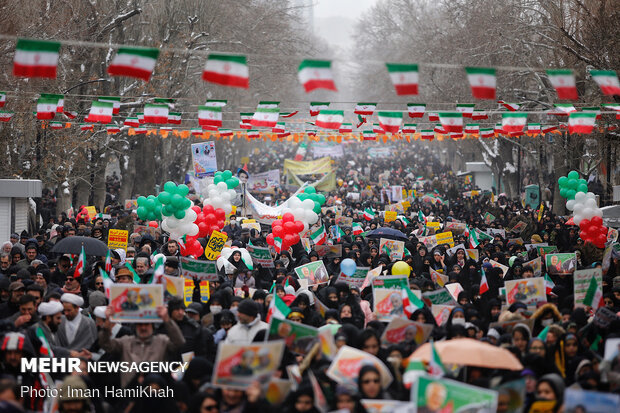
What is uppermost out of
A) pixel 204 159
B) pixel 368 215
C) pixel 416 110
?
pixel 416 110

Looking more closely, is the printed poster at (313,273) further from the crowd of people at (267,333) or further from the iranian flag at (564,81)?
the iranian flag at (564,81)

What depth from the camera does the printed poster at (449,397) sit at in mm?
6203

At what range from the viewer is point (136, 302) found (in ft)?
27.9

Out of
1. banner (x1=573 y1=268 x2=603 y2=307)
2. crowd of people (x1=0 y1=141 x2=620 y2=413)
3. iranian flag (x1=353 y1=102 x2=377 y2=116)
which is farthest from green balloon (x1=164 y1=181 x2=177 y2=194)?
banner (x1=573 y1=268 x2=603 y2=307)

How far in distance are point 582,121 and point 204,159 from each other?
1307cm

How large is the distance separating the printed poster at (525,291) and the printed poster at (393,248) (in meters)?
5.47

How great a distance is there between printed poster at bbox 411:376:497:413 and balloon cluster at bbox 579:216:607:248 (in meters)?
13.7

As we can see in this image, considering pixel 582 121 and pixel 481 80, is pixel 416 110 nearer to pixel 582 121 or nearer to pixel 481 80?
pixel 582 121

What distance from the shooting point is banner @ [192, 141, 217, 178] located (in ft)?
88.2

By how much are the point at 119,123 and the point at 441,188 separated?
1658cm

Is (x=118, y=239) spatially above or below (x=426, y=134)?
below

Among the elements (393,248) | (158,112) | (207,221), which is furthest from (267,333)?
(158,112)

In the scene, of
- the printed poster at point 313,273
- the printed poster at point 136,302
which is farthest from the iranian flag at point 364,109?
the printed poster at point 136,302

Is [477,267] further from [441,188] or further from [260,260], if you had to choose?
[441,188]
